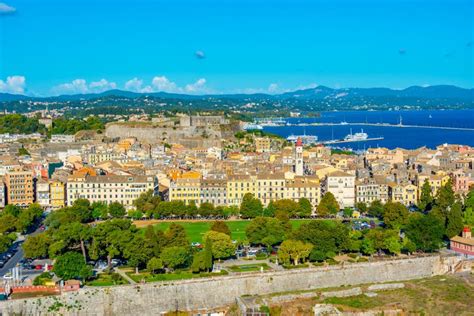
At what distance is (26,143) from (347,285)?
56.2 m

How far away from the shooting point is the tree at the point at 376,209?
137 ft

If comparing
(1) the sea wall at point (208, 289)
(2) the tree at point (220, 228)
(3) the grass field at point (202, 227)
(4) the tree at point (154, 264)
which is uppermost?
(2) the tree at point (220, 228)

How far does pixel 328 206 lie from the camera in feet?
140

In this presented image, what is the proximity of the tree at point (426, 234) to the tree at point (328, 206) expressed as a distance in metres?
9.91

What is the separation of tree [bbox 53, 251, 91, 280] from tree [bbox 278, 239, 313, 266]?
7.88m

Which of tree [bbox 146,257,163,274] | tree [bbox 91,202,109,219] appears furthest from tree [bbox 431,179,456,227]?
tree [bbox 91,202,109,219]

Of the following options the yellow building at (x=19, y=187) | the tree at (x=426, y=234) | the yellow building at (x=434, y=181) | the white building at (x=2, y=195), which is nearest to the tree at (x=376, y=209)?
the yellow building at (x=434, y=181)

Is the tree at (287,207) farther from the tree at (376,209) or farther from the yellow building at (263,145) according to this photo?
the yellow building at (263,145)

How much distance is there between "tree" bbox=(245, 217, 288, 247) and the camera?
33312 mm

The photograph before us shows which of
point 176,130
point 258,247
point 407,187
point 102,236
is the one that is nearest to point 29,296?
point 102,236

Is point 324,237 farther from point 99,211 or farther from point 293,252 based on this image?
point 99,211

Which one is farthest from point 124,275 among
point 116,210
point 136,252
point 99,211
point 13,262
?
point 116,210

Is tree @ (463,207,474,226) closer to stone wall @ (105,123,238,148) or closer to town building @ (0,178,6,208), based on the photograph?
town building @ (0,178,6,208)

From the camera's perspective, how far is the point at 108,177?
46.5 m
